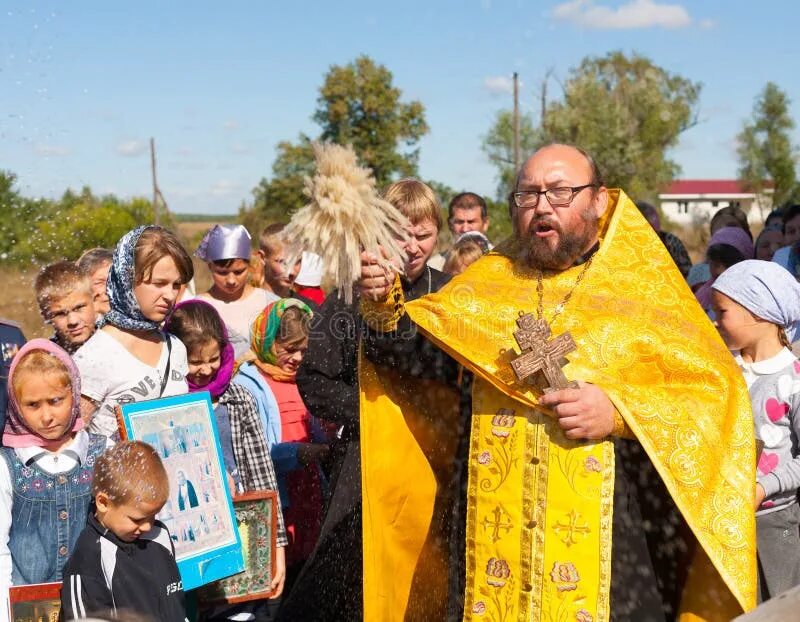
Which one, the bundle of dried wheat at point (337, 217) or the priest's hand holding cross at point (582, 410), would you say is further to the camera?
the priest's hand holding cross at point (582, 410)

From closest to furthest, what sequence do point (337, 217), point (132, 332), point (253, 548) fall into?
1. point (337, 217)
2. point (132, 332)
3. point (253, 548)

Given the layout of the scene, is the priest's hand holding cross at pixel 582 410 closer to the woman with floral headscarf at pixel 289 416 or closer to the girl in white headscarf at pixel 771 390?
the girl in white headscarf at pixel 771 390

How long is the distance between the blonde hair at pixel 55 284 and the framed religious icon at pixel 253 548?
4.63ft

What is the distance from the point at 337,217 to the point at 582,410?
970mm

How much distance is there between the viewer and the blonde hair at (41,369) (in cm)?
359

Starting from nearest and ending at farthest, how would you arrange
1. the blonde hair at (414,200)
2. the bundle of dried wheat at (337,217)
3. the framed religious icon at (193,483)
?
the bundle of dried wheat at (337,217), the framed religious icon at (193,483), the blonde hair at (414,200)

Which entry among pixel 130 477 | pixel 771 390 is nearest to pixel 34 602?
pixel 130 477

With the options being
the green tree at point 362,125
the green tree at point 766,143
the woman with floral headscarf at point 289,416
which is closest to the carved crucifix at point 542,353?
the woman with floral headscarf at point 289,416

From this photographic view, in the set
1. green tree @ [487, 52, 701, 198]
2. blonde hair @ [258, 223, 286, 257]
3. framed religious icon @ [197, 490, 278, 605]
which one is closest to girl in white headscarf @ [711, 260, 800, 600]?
framed religious icon @ [197, 490, 278, 605]

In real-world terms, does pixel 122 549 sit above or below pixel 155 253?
below

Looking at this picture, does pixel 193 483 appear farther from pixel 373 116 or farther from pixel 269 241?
pixel 373 116

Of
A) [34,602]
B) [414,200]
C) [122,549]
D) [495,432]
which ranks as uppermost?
[414,200]

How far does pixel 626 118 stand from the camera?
45.5 m

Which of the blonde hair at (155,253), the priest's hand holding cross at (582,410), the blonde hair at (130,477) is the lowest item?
the blonde hair at (130,477)
